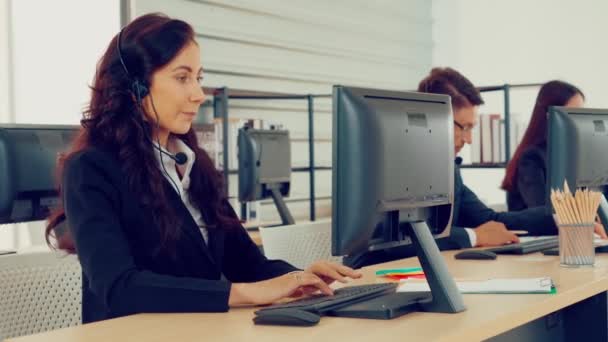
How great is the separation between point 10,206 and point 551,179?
1511mm

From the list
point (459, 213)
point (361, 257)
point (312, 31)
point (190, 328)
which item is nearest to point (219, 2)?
point (312, 31)

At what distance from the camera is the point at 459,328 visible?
136cm

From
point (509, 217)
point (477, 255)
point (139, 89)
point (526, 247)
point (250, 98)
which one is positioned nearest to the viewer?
point (139, 89)

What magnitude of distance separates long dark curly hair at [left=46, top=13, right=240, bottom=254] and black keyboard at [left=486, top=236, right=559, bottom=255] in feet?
3.62

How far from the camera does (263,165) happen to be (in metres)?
3.83

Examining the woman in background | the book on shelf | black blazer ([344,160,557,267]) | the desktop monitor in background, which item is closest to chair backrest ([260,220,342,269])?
black blazer ([344,160,557,267])

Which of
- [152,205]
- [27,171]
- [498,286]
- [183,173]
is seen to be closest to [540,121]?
[498,286]

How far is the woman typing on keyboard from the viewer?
1.57 meters

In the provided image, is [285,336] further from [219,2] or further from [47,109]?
[219,2]

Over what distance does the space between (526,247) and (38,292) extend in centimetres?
140

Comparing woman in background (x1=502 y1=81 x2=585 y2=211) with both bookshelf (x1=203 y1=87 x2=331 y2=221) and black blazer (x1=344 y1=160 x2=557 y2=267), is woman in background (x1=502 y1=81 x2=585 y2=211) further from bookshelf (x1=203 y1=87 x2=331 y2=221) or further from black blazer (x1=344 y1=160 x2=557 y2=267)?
bookshelf (x1=203 y1=87 x2=331 y2=221)

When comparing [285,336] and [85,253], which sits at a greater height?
[85,253]

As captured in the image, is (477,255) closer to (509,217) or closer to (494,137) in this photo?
(509,217)

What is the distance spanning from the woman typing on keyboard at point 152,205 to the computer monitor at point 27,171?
568 mm
